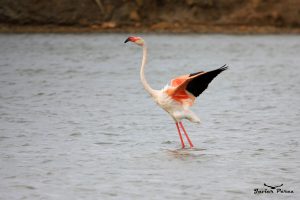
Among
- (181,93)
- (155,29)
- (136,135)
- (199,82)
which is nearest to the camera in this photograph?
(199,82)

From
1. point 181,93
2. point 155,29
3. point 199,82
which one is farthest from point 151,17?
point 199,82

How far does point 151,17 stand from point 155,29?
0.80 metres

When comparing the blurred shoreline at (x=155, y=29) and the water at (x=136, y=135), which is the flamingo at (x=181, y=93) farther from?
the blurred shoreline at (x=155, y=29)

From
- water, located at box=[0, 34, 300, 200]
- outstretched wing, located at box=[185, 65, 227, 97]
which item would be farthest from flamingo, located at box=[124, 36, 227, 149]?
water, located at box=[0, 34, 300, 200]

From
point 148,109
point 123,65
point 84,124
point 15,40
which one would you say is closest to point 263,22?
point 15,40

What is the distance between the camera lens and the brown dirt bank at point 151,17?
41.6 meters

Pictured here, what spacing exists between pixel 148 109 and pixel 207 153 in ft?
16.5

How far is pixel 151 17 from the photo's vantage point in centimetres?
4191

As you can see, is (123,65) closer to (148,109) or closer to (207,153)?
(148,109)

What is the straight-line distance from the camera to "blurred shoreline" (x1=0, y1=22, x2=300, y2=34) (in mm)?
41312

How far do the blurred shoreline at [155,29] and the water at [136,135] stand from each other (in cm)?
1419

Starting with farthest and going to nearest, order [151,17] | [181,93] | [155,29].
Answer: [151,17] < [155,29] < [181,93]

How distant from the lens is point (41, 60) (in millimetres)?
28328

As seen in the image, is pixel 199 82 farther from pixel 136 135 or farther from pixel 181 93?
pixel 136 135
